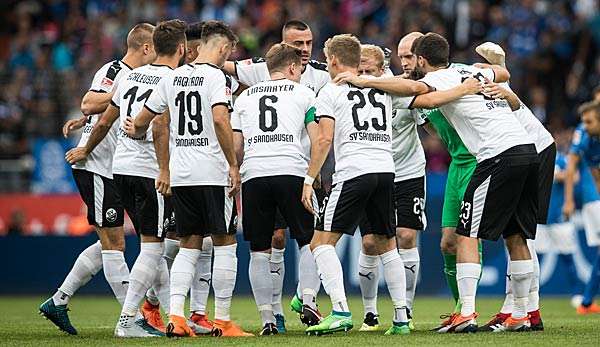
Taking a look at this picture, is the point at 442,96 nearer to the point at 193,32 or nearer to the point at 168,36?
the point at 168,36

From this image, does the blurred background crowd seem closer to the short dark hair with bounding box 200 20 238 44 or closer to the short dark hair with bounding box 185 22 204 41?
the short dark hair with bounding box 185 22 204 41

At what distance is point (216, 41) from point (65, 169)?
430 inches

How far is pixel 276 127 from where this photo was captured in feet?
34.5

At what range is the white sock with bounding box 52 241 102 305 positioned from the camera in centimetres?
1136

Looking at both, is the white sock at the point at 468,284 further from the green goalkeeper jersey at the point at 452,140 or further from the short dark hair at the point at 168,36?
the short dark hair at the point at 168,36

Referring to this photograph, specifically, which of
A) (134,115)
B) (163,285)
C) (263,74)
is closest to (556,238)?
(263,74)

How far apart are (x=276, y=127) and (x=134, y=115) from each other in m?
1.34

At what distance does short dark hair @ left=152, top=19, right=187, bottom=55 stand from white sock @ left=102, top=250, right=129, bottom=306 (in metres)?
1.97

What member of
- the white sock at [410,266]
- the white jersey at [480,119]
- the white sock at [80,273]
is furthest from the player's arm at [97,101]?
the white sock at [410,266]

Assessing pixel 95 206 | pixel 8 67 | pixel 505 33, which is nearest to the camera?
pixel 95 206

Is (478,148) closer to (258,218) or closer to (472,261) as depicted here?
(472,261)

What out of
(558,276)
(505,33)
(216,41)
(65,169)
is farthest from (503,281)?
(216,41)

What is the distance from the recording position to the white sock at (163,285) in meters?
11.4

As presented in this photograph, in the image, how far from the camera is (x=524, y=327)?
35.0 ft
